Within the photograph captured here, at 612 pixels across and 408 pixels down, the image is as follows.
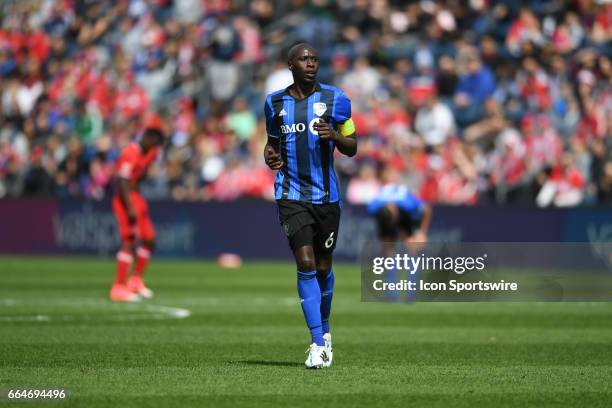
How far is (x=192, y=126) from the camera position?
97.7 feet

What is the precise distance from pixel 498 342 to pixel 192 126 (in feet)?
58.6

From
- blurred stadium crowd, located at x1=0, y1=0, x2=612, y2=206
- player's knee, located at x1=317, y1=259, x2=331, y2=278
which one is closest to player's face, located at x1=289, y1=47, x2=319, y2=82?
player's knee, located at x1=317, y1=259, x2=331, y2=278

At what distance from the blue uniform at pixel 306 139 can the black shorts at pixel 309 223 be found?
0.06 m

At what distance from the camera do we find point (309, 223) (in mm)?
10375

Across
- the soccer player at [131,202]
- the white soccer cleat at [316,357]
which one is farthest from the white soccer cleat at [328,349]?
the soccer player at [131,202]

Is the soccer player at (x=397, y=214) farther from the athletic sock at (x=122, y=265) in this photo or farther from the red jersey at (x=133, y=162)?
the athletic sock at (x=122, y=265)

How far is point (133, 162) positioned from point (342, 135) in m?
8.83

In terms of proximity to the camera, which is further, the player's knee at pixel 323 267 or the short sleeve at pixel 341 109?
the player's knee at pixel 323 267

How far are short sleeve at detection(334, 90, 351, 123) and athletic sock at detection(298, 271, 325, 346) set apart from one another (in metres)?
1.32

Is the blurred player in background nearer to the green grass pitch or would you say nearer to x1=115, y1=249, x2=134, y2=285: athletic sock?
the green grass pitch

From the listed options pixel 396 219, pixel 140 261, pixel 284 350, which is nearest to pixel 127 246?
pixel 140 261

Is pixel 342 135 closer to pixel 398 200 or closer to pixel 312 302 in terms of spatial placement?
pixel 312 302

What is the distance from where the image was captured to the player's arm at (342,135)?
398 inches

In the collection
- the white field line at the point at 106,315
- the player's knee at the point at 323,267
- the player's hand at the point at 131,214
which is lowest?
the white field line at the point at 106,315
